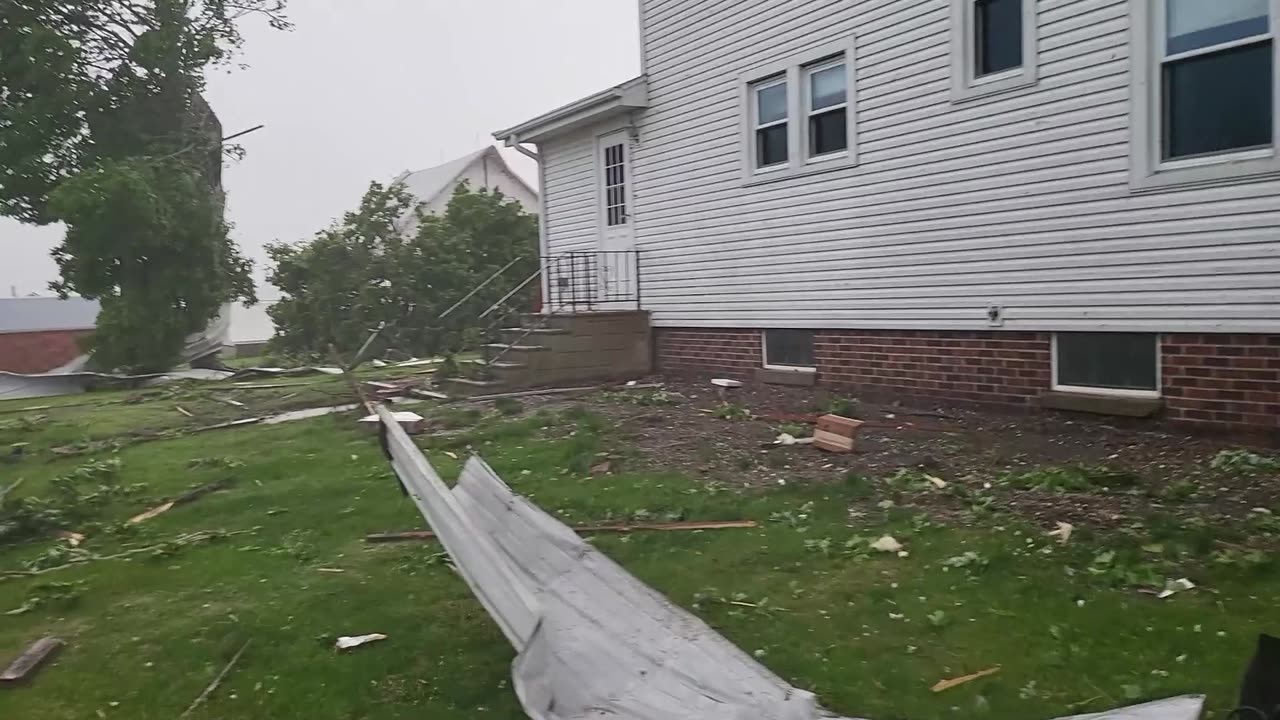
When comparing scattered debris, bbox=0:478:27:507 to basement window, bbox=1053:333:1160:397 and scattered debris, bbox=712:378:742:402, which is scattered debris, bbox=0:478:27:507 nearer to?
scattered debris, bbox=712:378:742:402

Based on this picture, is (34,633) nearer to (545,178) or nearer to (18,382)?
(545,178)

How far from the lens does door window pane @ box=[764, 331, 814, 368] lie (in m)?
10.6

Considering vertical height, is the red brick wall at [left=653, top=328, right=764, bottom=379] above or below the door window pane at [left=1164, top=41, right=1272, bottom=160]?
below

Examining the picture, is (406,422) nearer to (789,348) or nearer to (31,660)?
(789,348)

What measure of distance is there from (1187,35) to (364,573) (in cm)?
670

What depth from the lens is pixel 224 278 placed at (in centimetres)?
2214

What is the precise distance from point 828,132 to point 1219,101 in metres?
4.20

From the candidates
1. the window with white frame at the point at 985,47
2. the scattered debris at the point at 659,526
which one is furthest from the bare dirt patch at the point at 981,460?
the window with white frame at the point at 985,47

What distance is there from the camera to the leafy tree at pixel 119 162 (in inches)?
758

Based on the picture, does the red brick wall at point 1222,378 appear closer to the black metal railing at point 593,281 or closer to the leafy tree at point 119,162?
the black metal railing at point 593,281

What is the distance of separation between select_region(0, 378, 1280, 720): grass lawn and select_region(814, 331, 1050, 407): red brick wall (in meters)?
2.04

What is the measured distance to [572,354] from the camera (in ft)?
41.8

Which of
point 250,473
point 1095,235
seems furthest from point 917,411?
point 250,473

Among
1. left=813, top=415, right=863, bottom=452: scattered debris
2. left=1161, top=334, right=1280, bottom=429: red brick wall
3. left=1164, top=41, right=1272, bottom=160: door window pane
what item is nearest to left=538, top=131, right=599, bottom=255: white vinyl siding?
left=813, top=415, right=863, bottom=452: scattered debris
